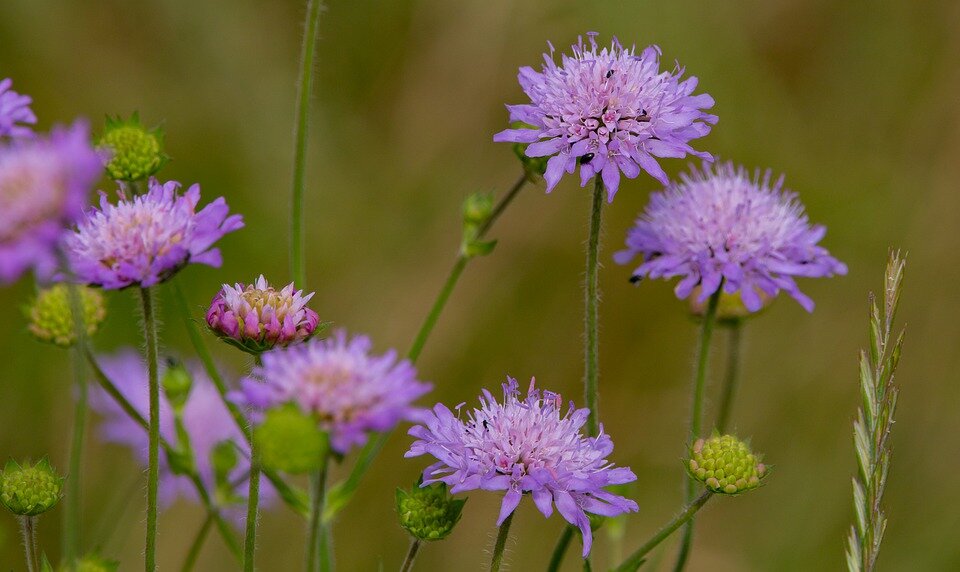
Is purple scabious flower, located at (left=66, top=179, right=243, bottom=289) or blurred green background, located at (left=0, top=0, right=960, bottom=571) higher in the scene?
blurred green background, located at (left=0, top=0, right=960, bottom=571)

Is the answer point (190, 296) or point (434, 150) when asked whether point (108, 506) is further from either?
point (434, 150)

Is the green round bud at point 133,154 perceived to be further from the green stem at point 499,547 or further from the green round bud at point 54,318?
the green stem at point 499,547

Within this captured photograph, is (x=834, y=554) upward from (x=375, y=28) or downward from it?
downward

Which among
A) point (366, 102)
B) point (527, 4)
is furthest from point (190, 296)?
point (527, 4)

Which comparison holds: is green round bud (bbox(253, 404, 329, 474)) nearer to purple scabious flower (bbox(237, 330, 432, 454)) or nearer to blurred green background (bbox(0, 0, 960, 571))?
purple scabious flower (bbox(237, 330, 432, 454))

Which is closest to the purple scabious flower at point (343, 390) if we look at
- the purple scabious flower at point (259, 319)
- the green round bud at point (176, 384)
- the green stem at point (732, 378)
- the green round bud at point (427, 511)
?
the purple scabious flower at point (259, 319)

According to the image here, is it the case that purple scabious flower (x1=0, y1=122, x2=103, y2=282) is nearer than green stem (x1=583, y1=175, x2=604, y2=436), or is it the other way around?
purple scabious flower (x1=0, y1=122, x2=103, y2=282)

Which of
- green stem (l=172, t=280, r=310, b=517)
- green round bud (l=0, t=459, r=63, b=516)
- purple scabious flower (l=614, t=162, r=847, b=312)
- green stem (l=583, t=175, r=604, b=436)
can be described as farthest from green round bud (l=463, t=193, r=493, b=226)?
green round bud (l=0, t=459, r=63, b=516)
